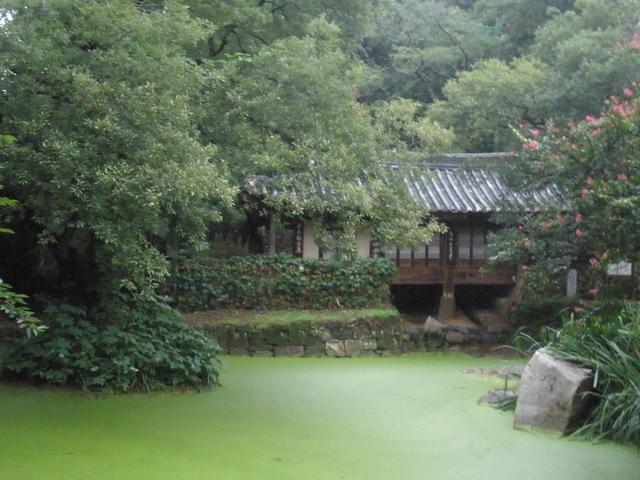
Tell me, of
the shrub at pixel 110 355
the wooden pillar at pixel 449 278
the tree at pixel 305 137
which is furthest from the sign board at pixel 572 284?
the shrub at pixel 110 355

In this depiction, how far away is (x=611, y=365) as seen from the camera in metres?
6.29

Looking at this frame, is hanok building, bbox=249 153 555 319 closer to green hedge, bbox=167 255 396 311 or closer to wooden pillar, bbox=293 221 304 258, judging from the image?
wooden pillar, bbox=293 221 304 258

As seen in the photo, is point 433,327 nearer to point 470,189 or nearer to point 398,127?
point 470,189

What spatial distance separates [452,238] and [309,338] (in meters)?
4.02

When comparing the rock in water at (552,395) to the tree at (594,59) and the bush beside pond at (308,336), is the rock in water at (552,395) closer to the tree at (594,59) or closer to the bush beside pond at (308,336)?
the bush beside pond at (308,336)

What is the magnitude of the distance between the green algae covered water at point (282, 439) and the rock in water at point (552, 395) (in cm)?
17

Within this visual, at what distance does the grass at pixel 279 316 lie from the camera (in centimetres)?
1199

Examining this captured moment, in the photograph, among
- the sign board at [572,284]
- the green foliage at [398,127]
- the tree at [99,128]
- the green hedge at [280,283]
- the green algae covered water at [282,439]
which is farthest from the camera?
the sign board at [572,284]

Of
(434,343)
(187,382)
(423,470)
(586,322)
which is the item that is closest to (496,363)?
(434,343)

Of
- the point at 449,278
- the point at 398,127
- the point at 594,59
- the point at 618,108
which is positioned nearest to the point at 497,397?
the point at 618,108

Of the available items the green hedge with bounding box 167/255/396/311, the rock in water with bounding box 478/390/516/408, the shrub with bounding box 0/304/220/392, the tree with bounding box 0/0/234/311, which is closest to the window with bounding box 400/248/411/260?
the green hedge with bounding box 167/255/396/311

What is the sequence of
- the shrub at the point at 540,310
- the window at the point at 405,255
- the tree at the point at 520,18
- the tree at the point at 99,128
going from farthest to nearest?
the tree at the point at 520,18 → the window at the point at 405,255 → the shrub at the point at 540,310 → the tree at the point at 99,128

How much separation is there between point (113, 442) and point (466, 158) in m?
11.2

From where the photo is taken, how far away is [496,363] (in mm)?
11883
